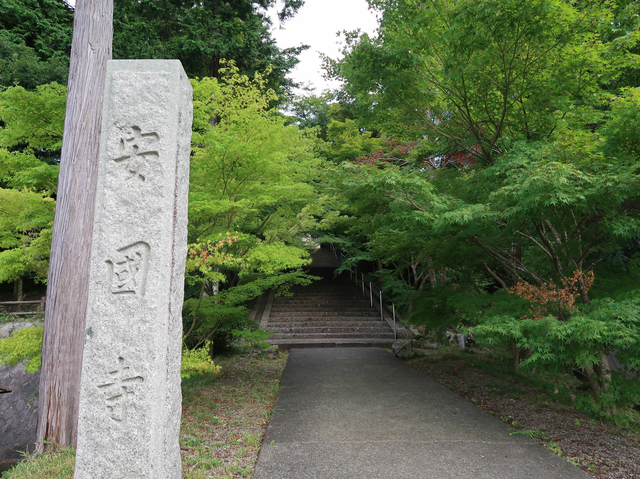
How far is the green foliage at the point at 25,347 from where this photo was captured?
14.8 feet

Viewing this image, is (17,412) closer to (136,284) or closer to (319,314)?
(136,284)

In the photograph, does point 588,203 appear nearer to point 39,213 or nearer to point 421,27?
point 421,27

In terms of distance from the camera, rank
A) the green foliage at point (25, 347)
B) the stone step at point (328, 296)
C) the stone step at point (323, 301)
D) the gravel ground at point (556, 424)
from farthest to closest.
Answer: the stone step at point (328, 296), the stone step at point (323, 301), the green foliage at point (25, 347), the gravel ground at point (556, 424)

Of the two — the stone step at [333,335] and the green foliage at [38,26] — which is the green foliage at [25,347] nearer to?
the stone step at [333,335]

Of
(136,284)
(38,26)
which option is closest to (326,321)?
(136,284)

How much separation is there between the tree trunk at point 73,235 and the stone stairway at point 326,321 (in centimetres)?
656

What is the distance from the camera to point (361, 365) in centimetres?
820

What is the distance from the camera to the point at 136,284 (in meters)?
2.61

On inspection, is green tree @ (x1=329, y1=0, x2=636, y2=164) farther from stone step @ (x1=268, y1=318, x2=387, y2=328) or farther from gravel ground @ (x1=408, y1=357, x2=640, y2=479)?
stone step @ (x1=268, y1=318, x2=387, y2=328)

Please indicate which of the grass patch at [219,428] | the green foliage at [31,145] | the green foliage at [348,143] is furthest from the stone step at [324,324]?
the green foliage at [31,145]

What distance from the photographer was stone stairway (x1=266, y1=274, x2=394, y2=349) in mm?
10750

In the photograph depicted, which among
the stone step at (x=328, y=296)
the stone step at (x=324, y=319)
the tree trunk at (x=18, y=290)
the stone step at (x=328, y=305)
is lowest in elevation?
the stone step at (x=324, y=319)

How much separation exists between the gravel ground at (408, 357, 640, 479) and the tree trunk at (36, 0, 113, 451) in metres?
5.60

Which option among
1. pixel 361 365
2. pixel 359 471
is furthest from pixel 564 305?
pixel 361 365
